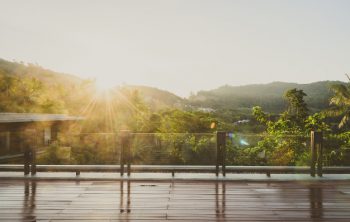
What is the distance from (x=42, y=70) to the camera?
404 ft

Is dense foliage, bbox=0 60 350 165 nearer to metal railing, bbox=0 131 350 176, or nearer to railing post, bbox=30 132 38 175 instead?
metal railing, bbox=0 131 350 176

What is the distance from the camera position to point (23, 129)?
20.2m

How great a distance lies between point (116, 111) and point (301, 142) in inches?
1410

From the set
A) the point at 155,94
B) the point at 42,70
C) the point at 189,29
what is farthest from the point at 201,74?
the point at 189,29

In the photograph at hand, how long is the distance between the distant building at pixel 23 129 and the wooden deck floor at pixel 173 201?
1.27 meters

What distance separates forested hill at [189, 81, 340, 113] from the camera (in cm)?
7488

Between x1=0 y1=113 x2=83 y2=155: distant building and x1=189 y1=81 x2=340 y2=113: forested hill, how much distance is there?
55.8m

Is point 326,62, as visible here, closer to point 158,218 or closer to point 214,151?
point 214,151

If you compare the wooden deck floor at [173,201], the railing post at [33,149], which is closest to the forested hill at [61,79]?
the railing post at [33,149]

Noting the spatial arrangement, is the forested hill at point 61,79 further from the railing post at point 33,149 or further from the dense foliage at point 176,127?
the railing post at point 33,149

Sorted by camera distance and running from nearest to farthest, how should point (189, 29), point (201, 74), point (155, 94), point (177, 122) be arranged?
point (189, 29)
point (177, 122)
point (155, 94)
point (201, 74)

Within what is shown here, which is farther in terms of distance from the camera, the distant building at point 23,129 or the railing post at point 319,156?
the distant building at point 23,129

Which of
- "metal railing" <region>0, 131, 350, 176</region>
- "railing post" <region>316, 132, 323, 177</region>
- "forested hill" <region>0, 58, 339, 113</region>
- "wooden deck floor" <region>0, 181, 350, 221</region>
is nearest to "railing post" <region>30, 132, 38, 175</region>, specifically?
"metal railing" <region>0, 131, 350, 176</region>

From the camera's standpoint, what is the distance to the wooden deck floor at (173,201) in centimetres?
605
